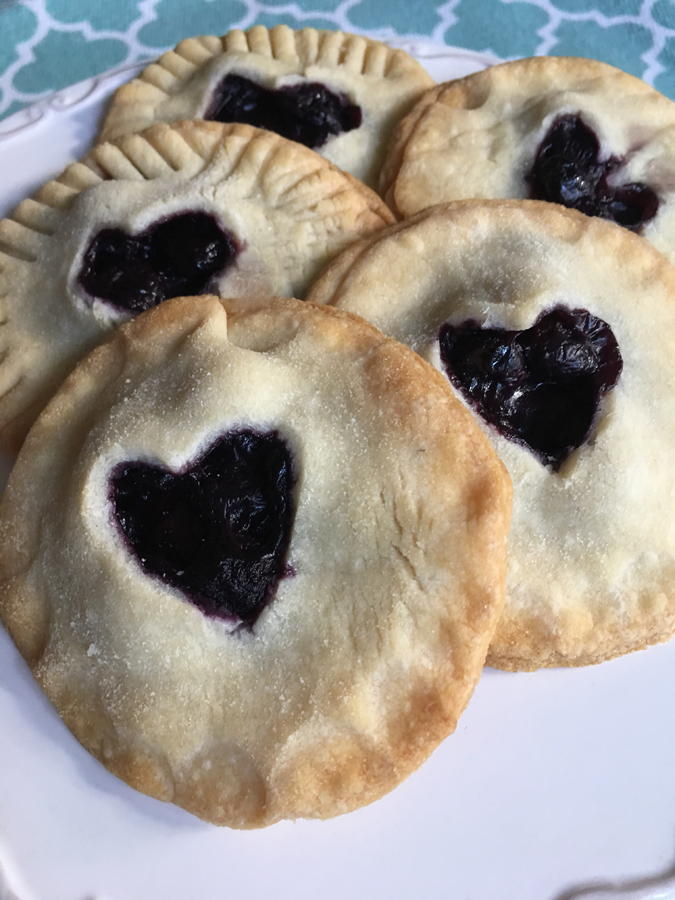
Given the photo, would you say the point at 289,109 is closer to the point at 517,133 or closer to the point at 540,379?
the point at 517,133

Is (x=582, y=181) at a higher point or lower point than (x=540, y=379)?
higher

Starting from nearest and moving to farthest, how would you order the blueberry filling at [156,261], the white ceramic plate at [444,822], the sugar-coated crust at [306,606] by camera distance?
the sugar-coated crust at [306,606] < the white ceramic plate at [444,822] < the blueberry filling at [156,261]

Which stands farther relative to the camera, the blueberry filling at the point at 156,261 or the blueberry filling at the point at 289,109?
the blueberry filling at the point at 289,109

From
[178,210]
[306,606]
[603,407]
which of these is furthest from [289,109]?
[306,606]

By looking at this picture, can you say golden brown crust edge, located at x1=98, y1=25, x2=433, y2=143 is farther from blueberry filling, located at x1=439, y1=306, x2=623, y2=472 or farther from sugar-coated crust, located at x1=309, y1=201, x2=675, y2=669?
blueberry filling, located at x1=439, y1=306, x2=623, y2=472

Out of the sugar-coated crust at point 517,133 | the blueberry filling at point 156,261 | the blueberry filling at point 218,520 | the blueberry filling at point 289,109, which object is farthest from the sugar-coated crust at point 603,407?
the blueberry filling at point 289,109

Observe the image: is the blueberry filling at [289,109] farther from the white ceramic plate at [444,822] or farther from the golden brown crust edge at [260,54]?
the white ceramic plate at [444,822]
